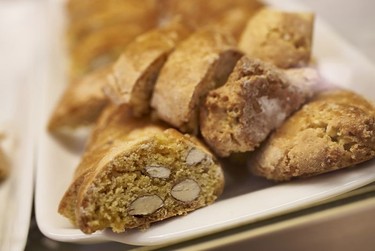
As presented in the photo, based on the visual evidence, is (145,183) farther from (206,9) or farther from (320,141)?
(206,9)

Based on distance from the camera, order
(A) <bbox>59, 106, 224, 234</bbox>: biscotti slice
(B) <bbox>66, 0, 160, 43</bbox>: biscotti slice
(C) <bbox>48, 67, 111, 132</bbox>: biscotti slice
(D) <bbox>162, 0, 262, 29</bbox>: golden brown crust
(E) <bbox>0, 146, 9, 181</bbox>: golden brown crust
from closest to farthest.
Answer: (A) <bbox>59, 106, 224, 234</bbox>: biscotti slice
(E) <bbox>0, 146, 9, 181</bbox>: golden brown crust
(C) <bbox>48, 67, 111, 132</bbox>: biscotti slice
(D) <bbox>162, 0, 262, 29</bbox>: golden brown crust
(B) <bbox>66, 0, 160, 43</bbox>: biscotti slice

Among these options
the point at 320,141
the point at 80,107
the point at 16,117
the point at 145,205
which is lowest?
the point at 16,117

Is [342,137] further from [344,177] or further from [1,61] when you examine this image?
[1,61]

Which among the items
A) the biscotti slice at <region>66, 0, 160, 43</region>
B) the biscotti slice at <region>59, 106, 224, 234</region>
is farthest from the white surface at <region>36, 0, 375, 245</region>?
the biscotti slice at <region>66, 0, 160, 43</region>

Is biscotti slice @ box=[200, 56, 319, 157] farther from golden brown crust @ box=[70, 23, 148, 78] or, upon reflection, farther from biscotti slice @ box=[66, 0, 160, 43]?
biscotti slice @ box=[66, 0, 160, 43]

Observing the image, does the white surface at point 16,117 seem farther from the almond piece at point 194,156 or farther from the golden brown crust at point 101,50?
the almond piece at point 194,156

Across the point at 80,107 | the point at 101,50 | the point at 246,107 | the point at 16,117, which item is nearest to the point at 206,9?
the point at 101,50

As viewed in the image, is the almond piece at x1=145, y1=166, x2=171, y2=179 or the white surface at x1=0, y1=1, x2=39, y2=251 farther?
the white surface at x1=0, y1=1, x2=39, y2=251
